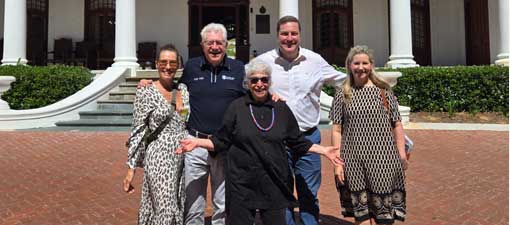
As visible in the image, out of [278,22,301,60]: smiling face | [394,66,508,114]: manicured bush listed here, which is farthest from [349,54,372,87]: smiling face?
[394,66,508,114]: manicured bush

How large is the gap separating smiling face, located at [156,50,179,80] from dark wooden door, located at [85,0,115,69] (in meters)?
15.2

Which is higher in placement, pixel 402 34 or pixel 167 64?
pixel 402 34

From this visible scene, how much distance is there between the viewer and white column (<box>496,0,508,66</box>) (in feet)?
47.3

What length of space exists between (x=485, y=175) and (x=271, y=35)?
491 inches

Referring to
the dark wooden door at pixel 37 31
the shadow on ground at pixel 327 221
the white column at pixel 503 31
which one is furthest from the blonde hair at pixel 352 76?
the dark wooden door at pixel 37 31

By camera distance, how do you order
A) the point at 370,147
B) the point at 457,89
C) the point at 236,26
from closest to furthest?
the point at 370,147
the point at 457,89
the point at 236,26

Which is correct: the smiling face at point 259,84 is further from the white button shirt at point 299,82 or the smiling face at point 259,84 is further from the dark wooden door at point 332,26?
the dark wooden door at point 332,26

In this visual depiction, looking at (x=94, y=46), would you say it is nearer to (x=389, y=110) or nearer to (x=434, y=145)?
(x=434, y=145)

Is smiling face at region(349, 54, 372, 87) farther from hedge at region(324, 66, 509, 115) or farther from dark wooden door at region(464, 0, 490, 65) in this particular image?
dark wooden door at region(464, 0, 490, 65)

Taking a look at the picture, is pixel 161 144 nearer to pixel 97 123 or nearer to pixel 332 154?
pixel 332 154

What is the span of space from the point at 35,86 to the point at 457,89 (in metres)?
11.6

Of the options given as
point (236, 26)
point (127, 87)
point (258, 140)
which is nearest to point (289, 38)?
point (258, 140)

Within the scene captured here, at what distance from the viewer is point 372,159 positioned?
3184 millimetres

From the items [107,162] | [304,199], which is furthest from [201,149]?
[107,162]
